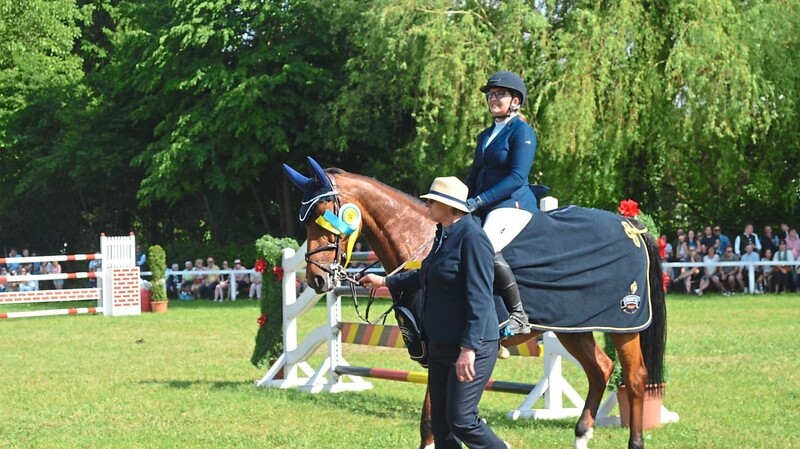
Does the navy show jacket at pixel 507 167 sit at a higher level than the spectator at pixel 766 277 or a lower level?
higher

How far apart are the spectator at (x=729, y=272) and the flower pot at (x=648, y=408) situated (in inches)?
691

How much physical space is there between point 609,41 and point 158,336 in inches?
496

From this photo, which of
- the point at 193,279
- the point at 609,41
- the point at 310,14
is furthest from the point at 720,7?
the point at 193,279

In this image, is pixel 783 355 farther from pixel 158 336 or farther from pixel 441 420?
pixel 158 336

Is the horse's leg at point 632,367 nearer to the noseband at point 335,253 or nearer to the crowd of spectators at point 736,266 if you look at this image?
the noseband at point 335,253

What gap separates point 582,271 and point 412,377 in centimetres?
257

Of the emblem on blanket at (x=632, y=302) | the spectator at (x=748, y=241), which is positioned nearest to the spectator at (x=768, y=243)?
the spectator at (x=748, y=241)

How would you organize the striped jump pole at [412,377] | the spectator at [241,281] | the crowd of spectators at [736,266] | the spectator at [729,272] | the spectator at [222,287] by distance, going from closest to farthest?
the striped jump pole at [412,377] < the crowd of spectators at [736,266] < the spectator at [729,272] < the spectator at [222,287] < the spectator at [241,281]

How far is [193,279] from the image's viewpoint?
32.8 meters

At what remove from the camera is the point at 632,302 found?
8.48 m

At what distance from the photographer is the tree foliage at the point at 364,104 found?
26250mm

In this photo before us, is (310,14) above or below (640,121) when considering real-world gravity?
above

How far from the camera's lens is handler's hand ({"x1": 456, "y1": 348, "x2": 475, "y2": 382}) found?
19.4 ft

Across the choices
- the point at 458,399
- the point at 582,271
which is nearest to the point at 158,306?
the point at 582,271
